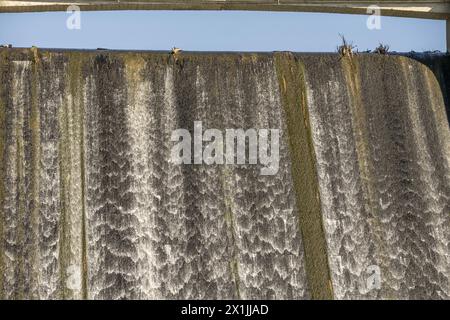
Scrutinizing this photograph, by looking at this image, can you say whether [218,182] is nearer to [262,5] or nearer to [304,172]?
[304,172]

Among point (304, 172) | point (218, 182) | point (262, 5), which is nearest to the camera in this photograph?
point (218, 182)

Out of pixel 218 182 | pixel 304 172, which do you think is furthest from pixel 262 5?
pixel 218 182

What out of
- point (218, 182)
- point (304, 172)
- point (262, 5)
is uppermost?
point (262, 5)

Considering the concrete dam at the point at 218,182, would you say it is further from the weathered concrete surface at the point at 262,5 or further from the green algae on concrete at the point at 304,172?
the weathered concrete surface at the point at 262,5

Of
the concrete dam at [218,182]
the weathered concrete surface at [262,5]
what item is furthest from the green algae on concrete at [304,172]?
the weathered concrete surface at [262,5]

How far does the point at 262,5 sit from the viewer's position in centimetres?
1720

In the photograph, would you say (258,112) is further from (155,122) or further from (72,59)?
(72,59)

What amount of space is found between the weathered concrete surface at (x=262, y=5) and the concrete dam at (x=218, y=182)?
126 cm

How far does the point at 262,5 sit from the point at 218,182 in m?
3.58

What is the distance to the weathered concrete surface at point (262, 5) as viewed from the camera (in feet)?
55.0

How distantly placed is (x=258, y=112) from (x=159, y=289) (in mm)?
3192

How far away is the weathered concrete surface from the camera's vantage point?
16750mm

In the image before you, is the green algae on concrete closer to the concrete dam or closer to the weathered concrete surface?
the concrete dam

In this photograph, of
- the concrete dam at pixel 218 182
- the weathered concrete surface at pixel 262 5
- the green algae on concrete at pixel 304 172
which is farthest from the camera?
the weathered concrete surface at pixel 262 5
